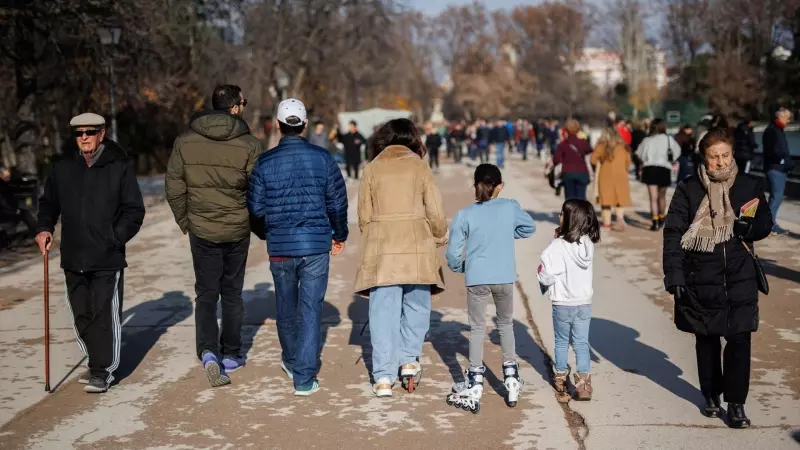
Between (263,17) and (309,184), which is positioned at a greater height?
(263,17)

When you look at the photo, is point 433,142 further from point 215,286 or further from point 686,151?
point 215,286

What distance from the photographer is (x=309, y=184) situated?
6648 mm

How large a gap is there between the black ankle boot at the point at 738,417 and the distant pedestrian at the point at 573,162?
30.3 feet

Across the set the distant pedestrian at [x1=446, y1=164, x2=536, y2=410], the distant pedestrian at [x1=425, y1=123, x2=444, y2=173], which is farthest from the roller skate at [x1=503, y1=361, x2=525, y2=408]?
the distant pedestrian at [x1=425, y1=123, x2=444, y2=173]

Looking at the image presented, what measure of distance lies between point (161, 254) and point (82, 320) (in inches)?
290

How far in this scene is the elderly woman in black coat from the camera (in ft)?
19.0

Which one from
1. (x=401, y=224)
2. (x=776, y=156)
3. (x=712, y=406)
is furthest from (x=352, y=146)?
(x=712, y=406)

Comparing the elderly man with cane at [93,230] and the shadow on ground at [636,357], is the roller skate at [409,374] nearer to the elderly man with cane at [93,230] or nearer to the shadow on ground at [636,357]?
the shadow on ground at [636,357]

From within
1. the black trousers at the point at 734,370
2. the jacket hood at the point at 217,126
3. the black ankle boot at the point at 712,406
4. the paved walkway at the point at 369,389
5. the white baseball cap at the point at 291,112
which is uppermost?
the white baseball cap at the point at 291,112

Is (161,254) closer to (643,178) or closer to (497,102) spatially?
(643,178)

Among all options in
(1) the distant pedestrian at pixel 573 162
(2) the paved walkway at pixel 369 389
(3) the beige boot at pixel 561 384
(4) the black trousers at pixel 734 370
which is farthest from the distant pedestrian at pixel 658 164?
(4) the black trousers at pixel 734 370

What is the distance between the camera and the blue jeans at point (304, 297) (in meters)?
6.74

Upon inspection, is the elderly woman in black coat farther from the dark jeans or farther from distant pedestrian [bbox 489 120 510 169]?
distant pedestrian [bbox 489 120 510 169]

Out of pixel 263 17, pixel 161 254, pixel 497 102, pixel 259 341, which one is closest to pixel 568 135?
pixel 161 254
